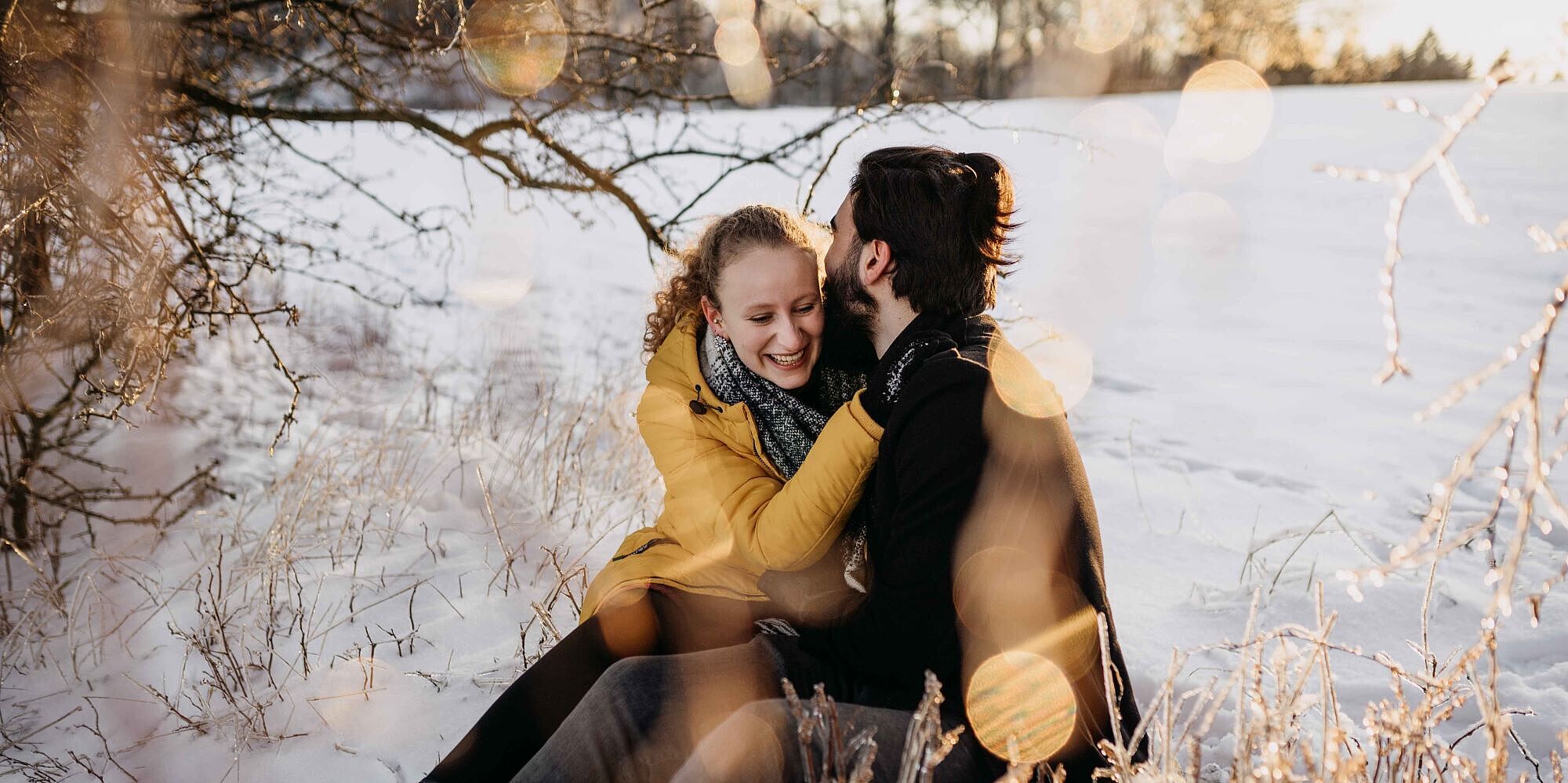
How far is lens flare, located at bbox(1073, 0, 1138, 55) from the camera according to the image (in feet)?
63.7

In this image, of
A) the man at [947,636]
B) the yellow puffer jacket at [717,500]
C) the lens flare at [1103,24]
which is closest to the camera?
the man at [947,636]

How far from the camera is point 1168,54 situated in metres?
20.6

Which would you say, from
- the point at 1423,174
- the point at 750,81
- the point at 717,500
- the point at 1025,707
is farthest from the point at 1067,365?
the point at 1423,174

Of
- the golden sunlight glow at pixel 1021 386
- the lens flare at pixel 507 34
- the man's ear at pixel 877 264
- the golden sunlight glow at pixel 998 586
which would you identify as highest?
the lens flare at pixel 507 34

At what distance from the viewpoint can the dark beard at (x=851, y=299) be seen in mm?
2332

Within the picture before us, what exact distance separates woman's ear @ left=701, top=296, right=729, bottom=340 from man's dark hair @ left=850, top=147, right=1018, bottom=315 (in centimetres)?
53

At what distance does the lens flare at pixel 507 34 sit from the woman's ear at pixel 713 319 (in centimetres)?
134

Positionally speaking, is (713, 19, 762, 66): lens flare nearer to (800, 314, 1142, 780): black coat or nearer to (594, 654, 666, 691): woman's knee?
(800, 314, 1142, 780): black coat

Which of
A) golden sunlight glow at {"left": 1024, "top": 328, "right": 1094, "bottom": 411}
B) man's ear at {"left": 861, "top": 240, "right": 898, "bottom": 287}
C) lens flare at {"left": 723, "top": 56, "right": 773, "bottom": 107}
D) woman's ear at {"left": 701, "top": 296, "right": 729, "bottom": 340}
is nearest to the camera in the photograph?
man's ear at {"left": 861, "top": 240, "right": 898, "bottom": 287}

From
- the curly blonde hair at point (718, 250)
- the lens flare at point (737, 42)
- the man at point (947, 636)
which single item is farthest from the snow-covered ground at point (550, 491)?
the man at point (947, 636)

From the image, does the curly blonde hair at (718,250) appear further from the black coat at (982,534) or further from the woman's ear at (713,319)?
the black coat at (982,534)

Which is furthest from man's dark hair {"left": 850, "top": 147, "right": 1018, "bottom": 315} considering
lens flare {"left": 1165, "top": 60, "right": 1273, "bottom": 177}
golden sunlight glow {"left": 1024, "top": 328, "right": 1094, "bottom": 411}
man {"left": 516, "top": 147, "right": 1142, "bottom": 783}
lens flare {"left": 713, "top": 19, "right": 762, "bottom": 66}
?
lens flare {"left": 1165, "top": 60, "right": 1273, "bottom": 177}

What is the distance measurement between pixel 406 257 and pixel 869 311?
9458mm

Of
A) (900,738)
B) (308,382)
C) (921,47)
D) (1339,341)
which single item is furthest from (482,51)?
(1339,341)
